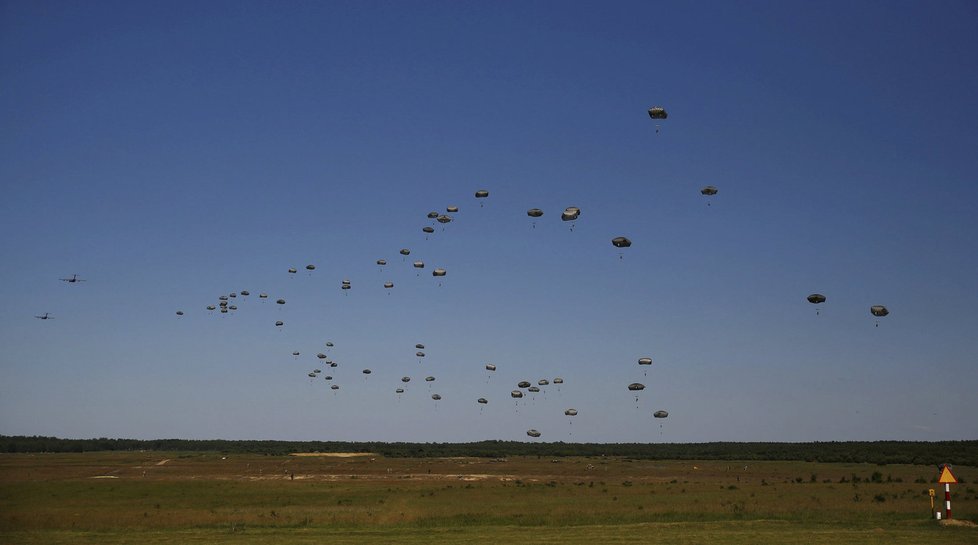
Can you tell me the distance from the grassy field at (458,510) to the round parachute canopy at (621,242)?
23.0 meters

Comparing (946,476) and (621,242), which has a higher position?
(621,242)

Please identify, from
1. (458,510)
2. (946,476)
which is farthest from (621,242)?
(946,476)

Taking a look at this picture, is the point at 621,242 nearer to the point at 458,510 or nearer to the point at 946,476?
the point at 458,510

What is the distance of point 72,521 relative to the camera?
5475 centimetres

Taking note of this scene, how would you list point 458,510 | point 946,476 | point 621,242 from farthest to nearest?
1. point 621,242
2. point 458,510
3. point 946,476

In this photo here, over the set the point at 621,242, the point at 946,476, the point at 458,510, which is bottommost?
the point at 458,510

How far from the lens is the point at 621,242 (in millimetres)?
77688

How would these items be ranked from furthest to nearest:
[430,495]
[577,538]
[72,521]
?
[430,495], [72,521], [577,538]

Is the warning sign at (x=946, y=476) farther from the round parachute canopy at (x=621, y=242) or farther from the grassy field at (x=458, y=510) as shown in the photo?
the round parachute canopy at (x=621, y=242)

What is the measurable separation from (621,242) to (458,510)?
30.1 m

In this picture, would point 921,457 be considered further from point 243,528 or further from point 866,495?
point 243,528

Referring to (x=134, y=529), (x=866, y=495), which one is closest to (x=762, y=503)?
(x=866, y=495)

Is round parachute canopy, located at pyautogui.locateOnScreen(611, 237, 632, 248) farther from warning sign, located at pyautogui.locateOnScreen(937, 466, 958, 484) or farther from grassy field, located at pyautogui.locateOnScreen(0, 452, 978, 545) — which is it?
warning sign, located at pyautogui.locateOnScreen(937, 466, 958, 484)

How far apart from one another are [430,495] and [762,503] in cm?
3092
